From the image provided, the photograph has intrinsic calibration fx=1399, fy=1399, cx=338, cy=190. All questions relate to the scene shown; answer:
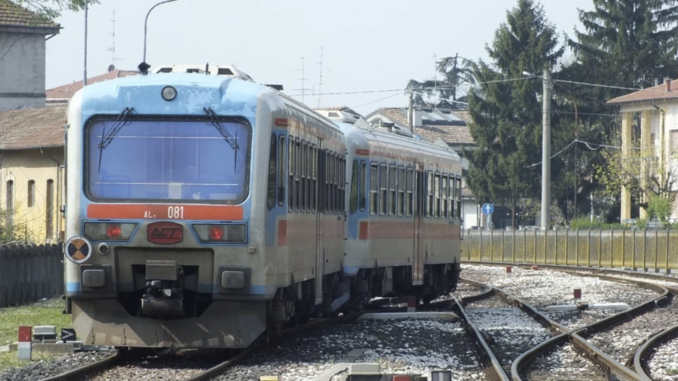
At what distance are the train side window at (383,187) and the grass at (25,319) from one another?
4.98 meters

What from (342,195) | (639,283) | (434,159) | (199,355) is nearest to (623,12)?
(639,283)

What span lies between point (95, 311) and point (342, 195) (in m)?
6.27

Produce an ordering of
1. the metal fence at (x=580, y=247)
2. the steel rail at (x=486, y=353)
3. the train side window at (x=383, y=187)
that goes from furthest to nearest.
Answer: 1. the metal fence at (x=580, y=247)
2. the train side window at (x=383, y=187)
3. the steel rail at (x=486, y=353)

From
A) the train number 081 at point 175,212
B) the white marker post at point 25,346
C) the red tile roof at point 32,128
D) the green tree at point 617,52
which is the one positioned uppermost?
the green tree at point 617,52

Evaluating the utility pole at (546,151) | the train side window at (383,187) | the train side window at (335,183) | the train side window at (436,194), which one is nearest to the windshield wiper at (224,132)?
the train side window at (335,183)

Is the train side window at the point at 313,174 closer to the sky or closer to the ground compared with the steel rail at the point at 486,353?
closer to the sky

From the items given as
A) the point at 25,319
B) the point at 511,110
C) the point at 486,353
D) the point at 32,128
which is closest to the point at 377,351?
the point at 486,353

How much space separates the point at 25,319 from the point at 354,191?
5.06 metres

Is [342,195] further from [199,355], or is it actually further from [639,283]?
[639,283]

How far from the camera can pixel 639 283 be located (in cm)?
3156

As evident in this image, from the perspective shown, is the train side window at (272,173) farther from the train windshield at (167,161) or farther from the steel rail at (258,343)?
the steel rail at (258,343)

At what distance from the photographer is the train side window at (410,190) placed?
75.2 feet

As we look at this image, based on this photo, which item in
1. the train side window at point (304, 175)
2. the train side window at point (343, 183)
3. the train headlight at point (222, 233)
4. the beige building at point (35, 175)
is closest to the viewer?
the train headlight at point (222, 233)

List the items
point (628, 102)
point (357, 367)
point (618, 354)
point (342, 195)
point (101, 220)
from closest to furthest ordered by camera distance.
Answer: point (357, 367) < point (101, 220) < point (618, 354) < point (342, 195) < point (628, 102)
